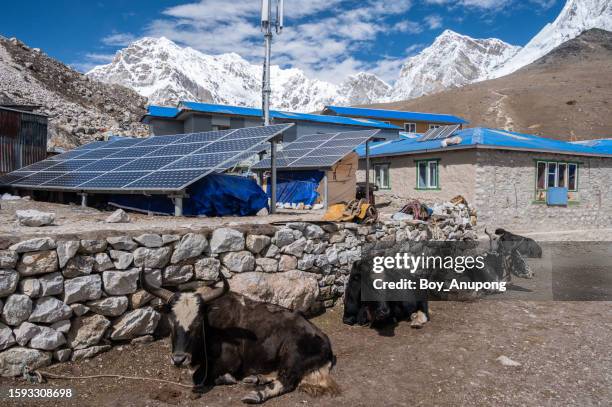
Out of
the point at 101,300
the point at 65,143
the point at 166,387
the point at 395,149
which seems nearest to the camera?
the point at 166,387

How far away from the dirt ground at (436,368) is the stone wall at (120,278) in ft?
1.06

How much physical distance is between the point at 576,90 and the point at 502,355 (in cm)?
8516

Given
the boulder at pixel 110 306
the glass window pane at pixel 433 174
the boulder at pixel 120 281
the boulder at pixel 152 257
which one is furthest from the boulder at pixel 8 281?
the glass window pane at pixel 433 174

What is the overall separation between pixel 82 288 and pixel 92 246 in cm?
57

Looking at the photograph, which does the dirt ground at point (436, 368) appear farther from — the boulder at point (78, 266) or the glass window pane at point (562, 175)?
the glass window pane at point (562, 175)

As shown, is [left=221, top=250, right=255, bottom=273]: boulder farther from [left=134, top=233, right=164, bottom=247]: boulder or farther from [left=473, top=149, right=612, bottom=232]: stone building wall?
[left=473, top=149, right=612, bottom=232]: stone building wall

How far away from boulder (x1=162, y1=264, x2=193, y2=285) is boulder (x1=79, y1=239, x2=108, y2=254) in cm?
98

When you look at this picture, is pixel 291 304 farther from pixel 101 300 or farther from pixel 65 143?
pixel 65 143

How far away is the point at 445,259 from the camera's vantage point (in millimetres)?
11297

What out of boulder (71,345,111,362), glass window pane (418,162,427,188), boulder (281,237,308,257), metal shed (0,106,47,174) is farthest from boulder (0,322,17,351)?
glass window pane (418,162,427,188)

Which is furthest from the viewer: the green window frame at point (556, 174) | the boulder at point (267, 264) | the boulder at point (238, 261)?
the green window frame at point (556, 174)

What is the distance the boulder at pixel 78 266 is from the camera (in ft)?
19.1

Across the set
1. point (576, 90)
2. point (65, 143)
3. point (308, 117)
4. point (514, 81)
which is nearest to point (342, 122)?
point (308, 117)

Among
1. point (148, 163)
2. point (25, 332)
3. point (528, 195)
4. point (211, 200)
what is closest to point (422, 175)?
point (528, 195)
